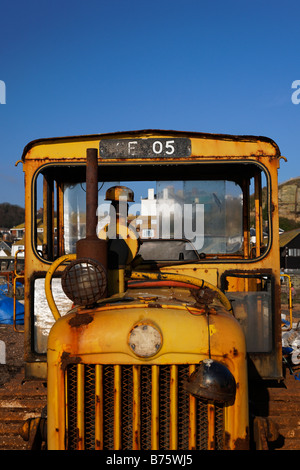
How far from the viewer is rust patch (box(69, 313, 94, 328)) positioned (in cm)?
244

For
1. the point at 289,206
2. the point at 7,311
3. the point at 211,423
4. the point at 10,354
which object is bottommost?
the point at 10,354

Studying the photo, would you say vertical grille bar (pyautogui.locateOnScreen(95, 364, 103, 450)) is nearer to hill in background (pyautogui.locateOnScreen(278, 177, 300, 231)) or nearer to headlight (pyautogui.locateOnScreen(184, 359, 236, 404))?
headlight (pyautogui.locateOnScreen(184, 359, 236, 404))

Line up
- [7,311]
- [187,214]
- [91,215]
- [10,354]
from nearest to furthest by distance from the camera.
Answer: [91,215] < [187,214] < [10,354] < [7,311]

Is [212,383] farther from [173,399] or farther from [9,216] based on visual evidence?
[9,216]

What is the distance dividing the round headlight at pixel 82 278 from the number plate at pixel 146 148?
4.37 feet

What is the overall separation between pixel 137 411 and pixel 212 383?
0.43 meters

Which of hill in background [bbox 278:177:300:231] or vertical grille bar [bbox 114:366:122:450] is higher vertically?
hill in background [bbox 278:177:300:231]

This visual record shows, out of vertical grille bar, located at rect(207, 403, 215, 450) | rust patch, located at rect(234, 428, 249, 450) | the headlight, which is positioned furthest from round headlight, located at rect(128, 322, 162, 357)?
rust patch, located at rect(234, 428, 249, 450)

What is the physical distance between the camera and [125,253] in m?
3.10

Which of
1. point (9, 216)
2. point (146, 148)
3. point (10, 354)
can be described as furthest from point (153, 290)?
point (9, 216)

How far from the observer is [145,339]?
91.5 inches

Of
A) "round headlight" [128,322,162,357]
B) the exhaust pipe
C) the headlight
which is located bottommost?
the headlight

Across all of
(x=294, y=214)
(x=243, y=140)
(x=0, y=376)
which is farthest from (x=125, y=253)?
(x=294, y=214)

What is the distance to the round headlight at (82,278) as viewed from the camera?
248 cm
